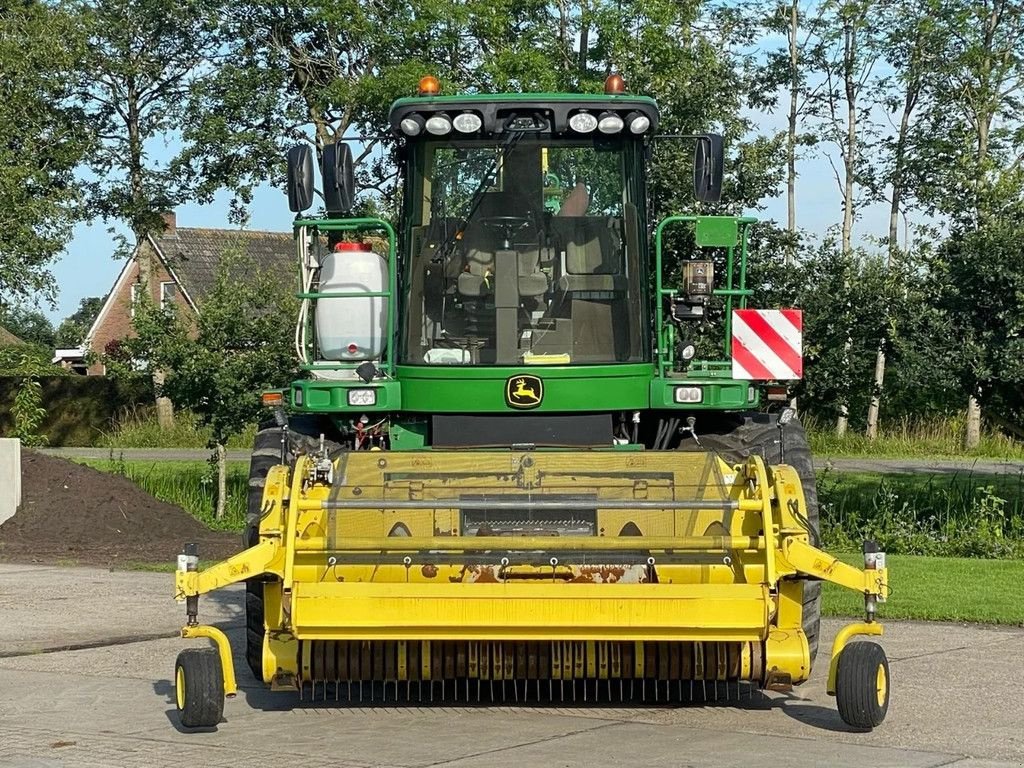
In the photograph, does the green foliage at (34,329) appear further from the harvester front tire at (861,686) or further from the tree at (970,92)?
the harvester front tire at (861,686)

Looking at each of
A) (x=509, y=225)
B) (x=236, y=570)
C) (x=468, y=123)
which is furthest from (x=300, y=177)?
(x=236, y=570)

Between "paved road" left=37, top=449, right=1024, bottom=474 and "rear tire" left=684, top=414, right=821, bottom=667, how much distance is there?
12473 millimetres

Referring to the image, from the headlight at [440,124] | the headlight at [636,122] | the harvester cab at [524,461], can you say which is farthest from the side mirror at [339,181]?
the headlight at [636,122]

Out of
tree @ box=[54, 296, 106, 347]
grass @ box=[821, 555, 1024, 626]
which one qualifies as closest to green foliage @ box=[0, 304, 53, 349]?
tree @ box=[54, 296, 106, 347]

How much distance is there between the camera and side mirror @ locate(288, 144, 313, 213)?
31.3 ft

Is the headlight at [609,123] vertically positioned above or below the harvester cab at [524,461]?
above

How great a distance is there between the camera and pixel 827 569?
7602 mm

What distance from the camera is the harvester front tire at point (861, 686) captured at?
302 inches

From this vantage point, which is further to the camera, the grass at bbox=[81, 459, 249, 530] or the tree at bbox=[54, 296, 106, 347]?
the tree at bbox=[54, 296, 106, 347]

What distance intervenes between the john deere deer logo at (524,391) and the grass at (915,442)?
860 inches

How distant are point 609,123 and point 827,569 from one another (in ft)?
10.8

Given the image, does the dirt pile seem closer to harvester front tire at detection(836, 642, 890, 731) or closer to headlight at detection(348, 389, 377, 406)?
headlight at detection(348, 389, 377, 406)

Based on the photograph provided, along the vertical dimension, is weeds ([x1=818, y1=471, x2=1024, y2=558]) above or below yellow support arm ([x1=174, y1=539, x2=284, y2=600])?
below

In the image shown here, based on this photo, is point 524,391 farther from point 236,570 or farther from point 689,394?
point 236,570
